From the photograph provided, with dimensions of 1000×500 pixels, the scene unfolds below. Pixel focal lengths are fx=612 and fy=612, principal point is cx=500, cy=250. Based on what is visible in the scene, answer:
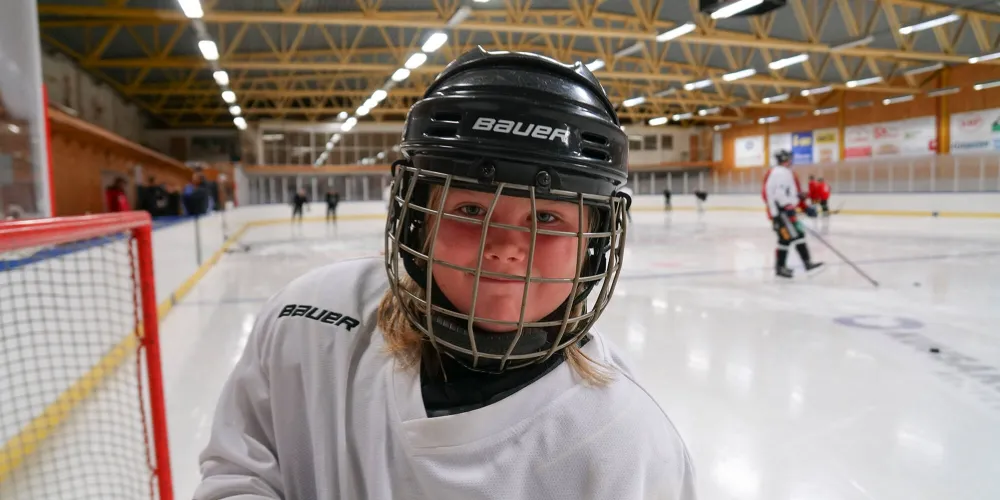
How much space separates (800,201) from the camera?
6.69 metres

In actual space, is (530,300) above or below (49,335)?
above

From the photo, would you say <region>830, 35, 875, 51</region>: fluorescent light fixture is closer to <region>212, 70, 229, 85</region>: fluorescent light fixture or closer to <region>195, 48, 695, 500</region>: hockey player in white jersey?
<region>212, 70, 229, 85</region>: fluorescent light fixture

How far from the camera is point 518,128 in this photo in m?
0.68

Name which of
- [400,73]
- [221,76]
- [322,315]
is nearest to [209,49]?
[221,76]

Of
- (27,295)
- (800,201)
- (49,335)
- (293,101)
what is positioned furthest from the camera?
(293,101)

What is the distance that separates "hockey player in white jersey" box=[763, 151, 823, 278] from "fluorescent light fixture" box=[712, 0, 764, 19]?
6.40 feet

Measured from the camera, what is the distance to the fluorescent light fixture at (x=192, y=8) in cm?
841

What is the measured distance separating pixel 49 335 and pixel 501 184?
7.10 feet

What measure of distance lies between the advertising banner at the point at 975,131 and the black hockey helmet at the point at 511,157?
22110 mm

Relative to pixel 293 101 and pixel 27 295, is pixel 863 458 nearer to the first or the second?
pixel 27 295

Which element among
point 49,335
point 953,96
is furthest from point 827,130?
point 49,335

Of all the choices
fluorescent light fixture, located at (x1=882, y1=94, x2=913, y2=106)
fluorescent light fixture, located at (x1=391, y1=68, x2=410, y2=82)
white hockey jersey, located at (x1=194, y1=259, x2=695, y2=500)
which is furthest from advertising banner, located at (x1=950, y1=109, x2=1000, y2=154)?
white hockey jersey, located at (x1=194, y1=259, x2=695, y2=500)

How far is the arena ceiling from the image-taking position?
11.3m

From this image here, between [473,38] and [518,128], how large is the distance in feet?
53.9
